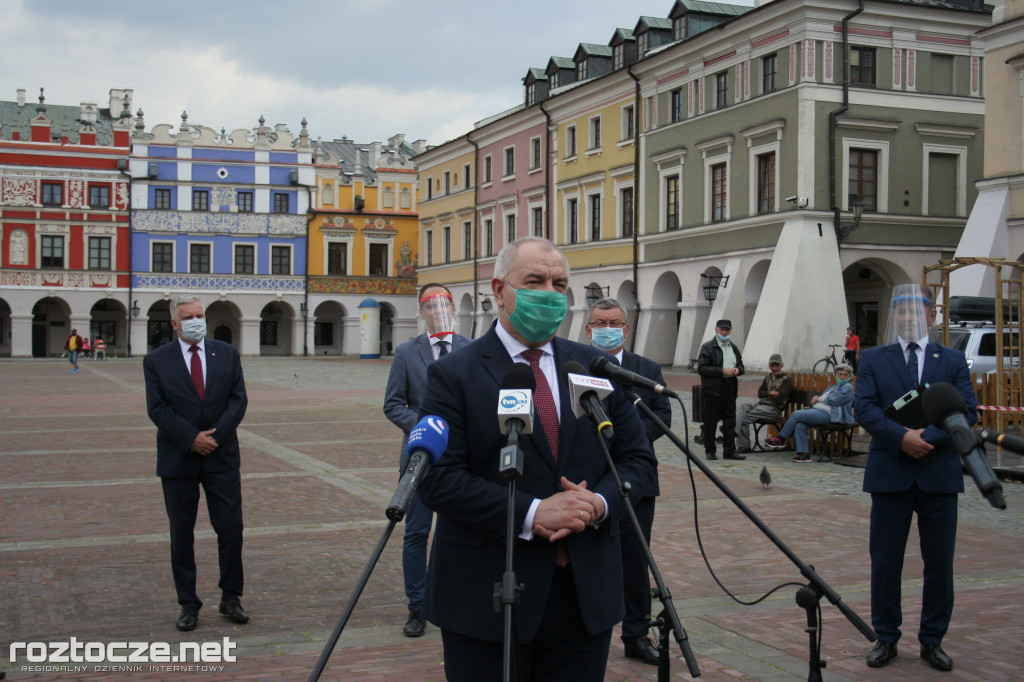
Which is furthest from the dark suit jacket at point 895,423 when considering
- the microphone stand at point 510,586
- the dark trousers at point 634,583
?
the microphone stand at point 510,586

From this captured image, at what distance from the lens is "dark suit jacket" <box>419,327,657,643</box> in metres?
3.15

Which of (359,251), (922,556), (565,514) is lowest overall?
(922,556)

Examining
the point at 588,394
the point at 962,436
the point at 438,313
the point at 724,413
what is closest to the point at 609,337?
the point at 438,313

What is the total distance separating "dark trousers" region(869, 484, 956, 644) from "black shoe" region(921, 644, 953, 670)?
1.4 inches

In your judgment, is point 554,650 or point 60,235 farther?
point 60,235

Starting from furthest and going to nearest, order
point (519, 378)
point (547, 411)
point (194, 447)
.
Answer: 1. point (194, 447)
2. point (547, 411)
3. point (519, 378)

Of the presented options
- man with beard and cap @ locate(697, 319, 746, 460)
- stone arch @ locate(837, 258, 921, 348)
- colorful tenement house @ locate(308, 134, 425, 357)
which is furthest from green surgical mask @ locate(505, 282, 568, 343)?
colorful tenement house @ locate(308, 134, 425, 357)

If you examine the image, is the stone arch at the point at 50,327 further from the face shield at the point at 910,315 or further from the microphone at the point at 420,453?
the microphone at the point at 420,453

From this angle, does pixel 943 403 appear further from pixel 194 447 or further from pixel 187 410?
pixel 187 410

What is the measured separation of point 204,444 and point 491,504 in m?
3.66

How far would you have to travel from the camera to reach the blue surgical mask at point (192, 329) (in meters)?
6.57

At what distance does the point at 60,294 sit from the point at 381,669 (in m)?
59.6

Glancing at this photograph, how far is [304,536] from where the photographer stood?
8.79m

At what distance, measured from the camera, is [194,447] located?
246 inches
